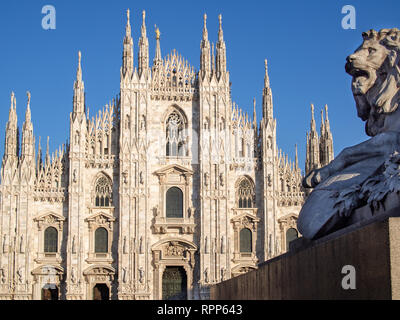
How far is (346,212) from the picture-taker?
4.41 meters

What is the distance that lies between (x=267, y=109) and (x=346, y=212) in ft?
95.7

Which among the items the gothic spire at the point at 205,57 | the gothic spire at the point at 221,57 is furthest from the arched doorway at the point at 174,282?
the gothic spire at the point at 221,57

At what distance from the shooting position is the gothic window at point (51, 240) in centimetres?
3153

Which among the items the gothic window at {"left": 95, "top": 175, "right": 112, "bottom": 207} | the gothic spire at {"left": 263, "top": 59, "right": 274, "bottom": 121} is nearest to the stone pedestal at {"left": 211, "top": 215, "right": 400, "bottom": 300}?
the gothic window at {"left": 95, "top": 175, "right": 112, "bottom": 207}

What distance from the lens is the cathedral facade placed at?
3112 centimetres

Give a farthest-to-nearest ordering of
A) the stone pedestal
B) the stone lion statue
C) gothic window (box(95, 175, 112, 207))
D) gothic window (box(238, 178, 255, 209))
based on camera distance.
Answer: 1. gothic window (box(238, 178, 255, 209))
2. gothic window (box(95, 175, 112, 207))
3. the stone lion statue
4. the stone pedestal

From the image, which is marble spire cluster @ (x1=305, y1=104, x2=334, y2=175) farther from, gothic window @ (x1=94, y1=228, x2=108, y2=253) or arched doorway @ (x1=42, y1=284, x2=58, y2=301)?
arched doorway @ (x1=42, y1=284, x2=58, y2=301)

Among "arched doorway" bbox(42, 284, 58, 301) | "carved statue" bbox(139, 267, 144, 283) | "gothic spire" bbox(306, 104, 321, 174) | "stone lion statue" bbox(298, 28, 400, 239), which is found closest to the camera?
"stone lion statue" bbox(298, 28, 400, 239)

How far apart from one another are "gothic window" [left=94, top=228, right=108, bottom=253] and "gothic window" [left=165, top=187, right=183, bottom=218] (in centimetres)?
306

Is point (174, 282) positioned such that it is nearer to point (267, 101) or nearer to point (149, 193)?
point (149, 193)

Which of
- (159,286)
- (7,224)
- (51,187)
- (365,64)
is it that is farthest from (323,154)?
(365,64)

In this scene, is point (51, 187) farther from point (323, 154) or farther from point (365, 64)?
point (365, 64)
